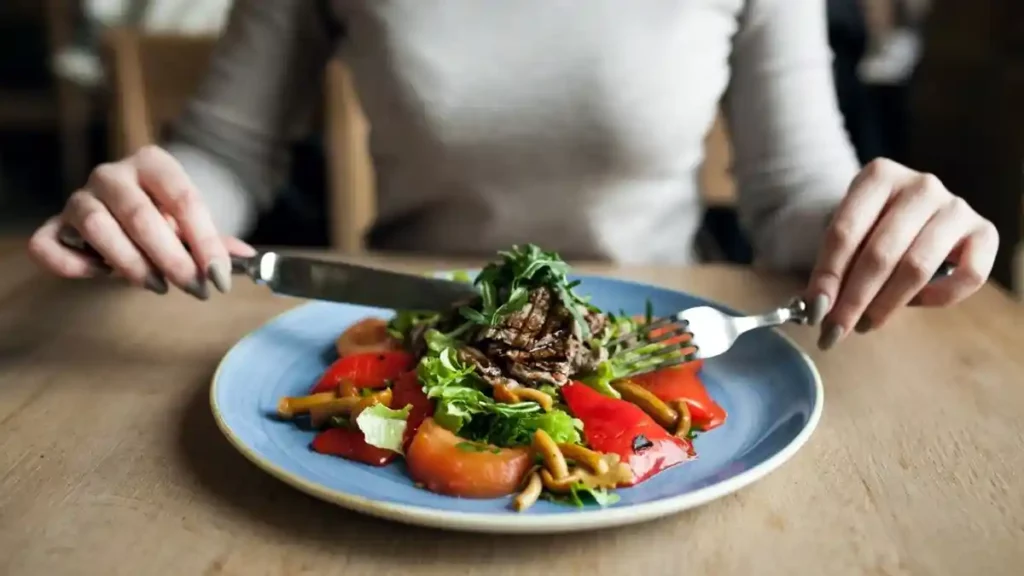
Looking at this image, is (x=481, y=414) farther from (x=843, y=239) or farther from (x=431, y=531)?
(x=843, y=239)

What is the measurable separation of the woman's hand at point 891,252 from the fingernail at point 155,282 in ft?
1.74

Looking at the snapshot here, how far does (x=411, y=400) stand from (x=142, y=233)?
27 centimetres

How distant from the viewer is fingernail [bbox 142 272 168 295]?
0.79m

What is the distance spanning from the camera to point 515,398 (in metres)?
0.66

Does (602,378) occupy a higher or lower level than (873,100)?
higher

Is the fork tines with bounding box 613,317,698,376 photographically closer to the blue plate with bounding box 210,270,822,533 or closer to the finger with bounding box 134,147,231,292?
the blue plate with bounding box 210,270,822,533

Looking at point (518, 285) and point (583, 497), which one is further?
point (518, 285)

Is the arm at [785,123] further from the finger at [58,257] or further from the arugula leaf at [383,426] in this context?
the finger at [58,257]

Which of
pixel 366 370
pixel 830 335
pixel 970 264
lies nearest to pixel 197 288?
pixel 366 370

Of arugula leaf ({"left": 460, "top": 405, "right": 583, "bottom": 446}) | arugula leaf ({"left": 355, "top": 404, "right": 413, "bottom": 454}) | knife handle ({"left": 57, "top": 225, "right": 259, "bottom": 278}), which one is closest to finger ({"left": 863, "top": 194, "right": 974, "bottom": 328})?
arugula leaf ({"left": 460, "top": 405, "right": 583, "bottom": 446})

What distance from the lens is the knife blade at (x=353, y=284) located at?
811mm

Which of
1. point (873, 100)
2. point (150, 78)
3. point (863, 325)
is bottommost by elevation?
point (873, 100)

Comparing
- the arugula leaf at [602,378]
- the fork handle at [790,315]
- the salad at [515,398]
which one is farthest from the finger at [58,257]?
the fork handle at [790,315]

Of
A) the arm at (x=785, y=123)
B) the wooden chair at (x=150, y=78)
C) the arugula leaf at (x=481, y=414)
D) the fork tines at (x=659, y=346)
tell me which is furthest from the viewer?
the wooden chair at (x=150, y=78)
